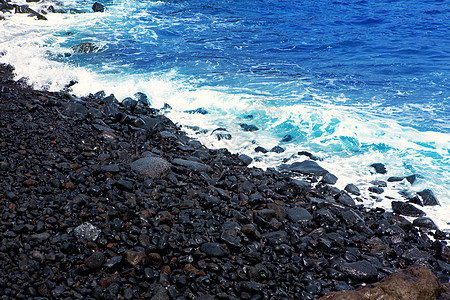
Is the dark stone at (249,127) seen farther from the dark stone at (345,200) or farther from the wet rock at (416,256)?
the wet rock at (416,256)

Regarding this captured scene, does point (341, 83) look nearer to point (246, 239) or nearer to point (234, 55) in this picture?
point (234, 55)

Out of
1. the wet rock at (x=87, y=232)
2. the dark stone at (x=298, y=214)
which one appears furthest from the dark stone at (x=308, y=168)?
the wet rock at (x=87, y=232)

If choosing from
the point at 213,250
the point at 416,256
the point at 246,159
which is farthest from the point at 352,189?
the point at 213,250

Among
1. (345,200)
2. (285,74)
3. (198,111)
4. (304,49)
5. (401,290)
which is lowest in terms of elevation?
(198,111)

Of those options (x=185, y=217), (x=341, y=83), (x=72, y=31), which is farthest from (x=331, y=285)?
(x=72, y=31)

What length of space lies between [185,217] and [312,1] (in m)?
24.7

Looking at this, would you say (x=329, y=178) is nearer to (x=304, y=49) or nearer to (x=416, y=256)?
(x=416, y=256)

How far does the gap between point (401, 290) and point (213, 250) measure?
86.0 inches

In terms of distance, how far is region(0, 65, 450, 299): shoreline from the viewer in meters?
4.17

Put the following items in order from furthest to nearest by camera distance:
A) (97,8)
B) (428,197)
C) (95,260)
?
1. (97,8)
2. (428,197)
3. (95,260)

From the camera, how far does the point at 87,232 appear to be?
4672 millimetres

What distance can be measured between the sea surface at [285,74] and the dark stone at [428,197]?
0.13 meters

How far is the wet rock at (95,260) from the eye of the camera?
13.9 ft

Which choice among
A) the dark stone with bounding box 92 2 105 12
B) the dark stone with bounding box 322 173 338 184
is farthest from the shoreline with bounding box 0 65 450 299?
the dark stone with bounding box 92 2 105 12
